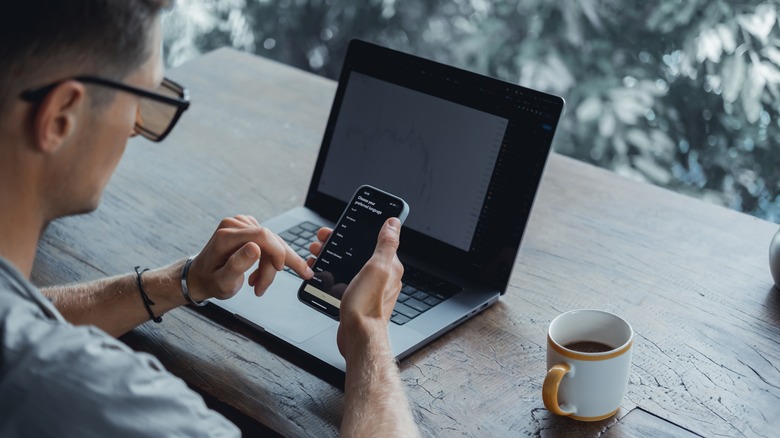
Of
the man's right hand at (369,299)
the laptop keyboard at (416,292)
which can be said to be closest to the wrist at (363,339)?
the man's right hand at (369,299)

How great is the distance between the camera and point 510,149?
124 centimetres

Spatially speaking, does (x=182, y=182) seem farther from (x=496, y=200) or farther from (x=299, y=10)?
(x=299, y=10)

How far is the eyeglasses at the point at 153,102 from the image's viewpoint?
81cm

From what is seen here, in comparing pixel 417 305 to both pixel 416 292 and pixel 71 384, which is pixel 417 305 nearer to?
pixel 416 292

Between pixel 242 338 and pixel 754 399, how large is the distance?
2.04 ft

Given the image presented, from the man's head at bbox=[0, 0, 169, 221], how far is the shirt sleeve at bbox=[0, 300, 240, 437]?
144 mm

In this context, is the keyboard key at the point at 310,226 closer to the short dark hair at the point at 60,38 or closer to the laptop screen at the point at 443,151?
the laptop screen at the point at 443,151

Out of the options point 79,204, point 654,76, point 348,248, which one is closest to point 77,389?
point 79,204

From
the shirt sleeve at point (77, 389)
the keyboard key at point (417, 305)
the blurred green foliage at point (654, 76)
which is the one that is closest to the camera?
the shirt sleeve at point (77, 389)

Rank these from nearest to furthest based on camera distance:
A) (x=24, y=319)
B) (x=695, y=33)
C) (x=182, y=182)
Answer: (x=24, y=319) → (x=182, y=182) → (x=695, y=33)

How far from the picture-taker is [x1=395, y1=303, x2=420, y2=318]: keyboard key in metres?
1.19

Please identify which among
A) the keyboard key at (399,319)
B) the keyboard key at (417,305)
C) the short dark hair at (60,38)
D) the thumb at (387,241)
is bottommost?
the keyboard key at (399,319)

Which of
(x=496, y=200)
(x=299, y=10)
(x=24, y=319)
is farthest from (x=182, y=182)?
(x=299, y=10)

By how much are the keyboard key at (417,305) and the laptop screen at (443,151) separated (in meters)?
0.09
